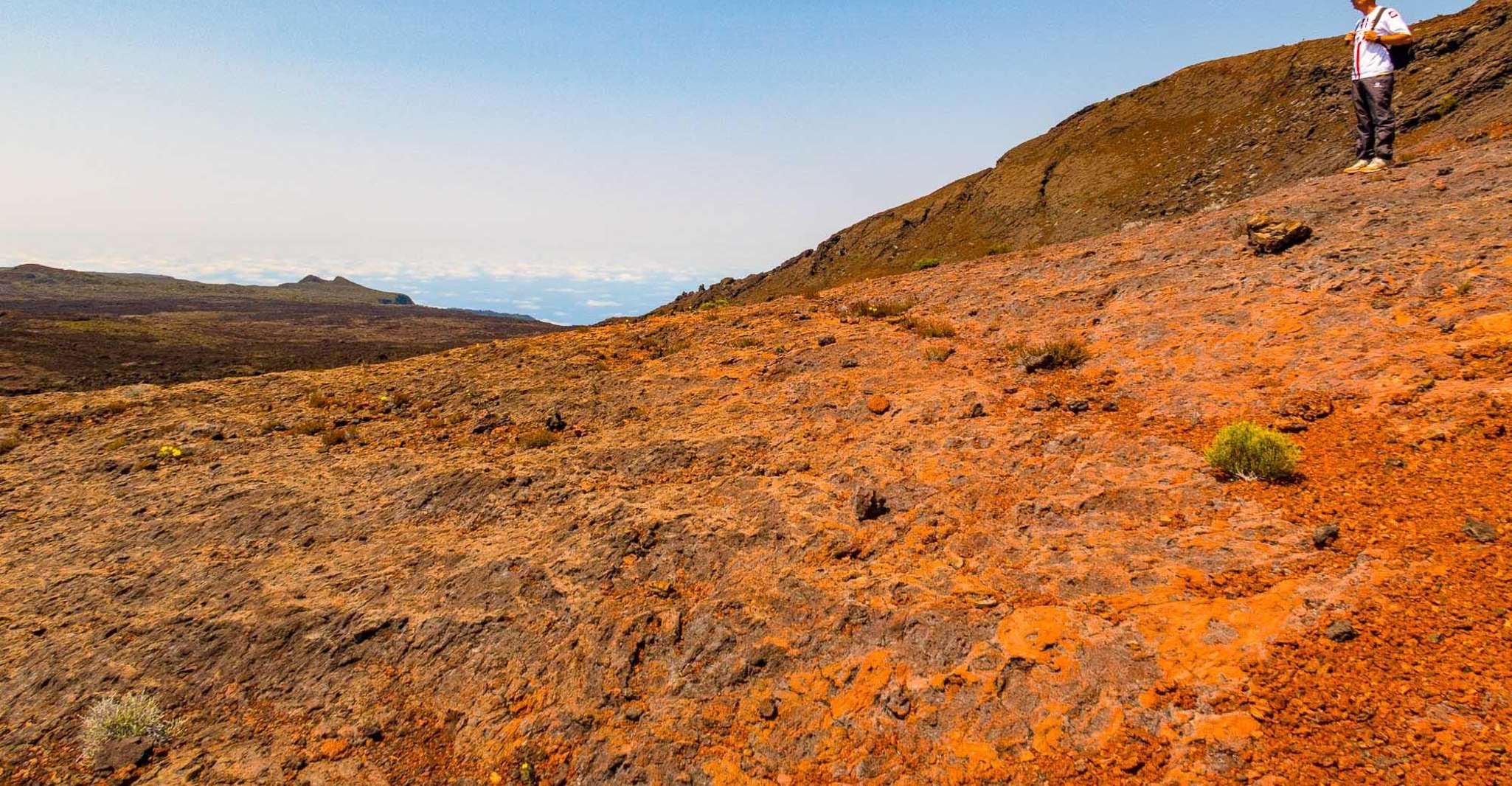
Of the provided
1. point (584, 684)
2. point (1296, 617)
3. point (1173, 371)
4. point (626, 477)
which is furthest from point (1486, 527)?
point (626, 477)

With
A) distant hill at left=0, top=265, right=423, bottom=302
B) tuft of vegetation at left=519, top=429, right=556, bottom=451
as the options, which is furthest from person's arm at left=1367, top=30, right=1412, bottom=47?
distant hill at left=0, top=265, right=423, bottom=302

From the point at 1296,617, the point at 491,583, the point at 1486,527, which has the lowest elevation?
the point at 491,583

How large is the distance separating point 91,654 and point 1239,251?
54.4ft

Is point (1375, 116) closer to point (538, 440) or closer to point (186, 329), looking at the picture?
point (538, 440)

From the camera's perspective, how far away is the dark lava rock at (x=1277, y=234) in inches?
372

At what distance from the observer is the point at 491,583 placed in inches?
265

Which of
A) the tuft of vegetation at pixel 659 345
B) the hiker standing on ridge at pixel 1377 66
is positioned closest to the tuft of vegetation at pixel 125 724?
the tuft of vegetation at pixel 659 345

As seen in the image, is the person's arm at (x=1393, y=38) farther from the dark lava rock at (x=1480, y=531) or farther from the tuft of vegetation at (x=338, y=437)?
the tuft of vegetation at (x=338, y=437)

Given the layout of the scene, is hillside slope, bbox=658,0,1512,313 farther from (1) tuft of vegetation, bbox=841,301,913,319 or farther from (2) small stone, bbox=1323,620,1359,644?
(2) small stone, bbox=1323,620,1359,644

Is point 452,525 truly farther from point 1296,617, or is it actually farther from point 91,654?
point 1296,617

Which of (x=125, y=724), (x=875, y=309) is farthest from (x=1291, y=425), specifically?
(x=125, y=724)

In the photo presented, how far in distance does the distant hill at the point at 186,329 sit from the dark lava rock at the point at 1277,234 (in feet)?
114

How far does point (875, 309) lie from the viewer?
13.1 meters

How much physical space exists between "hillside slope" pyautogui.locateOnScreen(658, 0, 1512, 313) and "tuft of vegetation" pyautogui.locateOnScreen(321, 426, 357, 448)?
22.0 metres
